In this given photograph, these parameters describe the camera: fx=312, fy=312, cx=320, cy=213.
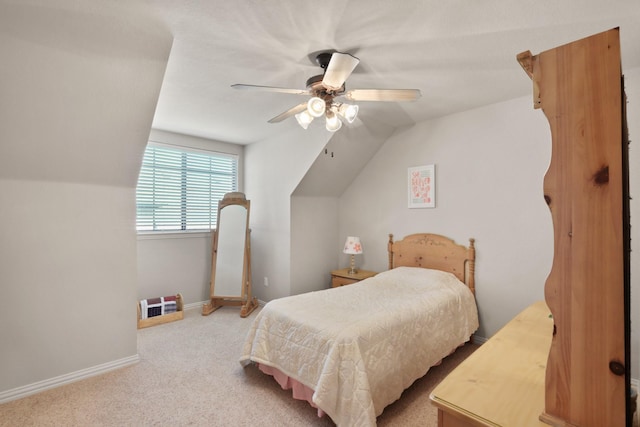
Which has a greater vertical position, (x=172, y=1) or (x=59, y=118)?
(x=172, y=1)

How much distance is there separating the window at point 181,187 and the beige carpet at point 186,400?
175 centimetres

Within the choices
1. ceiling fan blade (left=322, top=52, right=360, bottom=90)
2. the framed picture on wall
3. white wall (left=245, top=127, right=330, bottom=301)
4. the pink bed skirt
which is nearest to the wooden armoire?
ceiling fan blade (left=322, top=52, right=360, bottom=90)

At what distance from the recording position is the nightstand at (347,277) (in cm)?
377

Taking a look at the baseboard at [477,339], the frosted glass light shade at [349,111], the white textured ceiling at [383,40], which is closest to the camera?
the white textured ceiling at [383,40]

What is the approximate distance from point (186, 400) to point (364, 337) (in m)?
1.33

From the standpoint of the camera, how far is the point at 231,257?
4.14m

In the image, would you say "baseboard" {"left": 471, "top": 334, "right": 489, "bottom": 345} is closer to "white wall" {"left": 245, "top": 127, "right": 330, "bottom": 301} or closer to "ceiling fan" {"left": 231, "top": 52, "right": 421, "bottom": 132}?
"white wall" {"left": 245, "top": 127, "right": 330, "bottom": 301}

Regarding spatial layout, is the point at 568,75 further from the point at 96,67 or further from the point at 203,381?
the point at 203,381

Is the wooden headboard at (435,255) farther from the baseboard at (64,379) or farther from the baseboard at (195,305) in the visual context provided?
the baseboard at (64,379)

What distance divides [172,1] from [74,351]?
257 cm

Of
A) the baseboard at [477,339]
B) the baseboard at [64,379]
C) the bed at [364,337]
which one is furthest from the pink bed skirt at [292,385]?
the baseboard at [477,339]

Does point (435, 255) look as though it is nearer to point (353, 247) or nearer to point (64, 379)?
point (353, 247)

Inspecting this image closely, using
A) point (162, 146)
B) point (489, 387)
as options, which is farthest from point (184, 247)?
point (489, 387)

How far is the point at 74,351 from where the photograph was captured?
2416 millimetres
